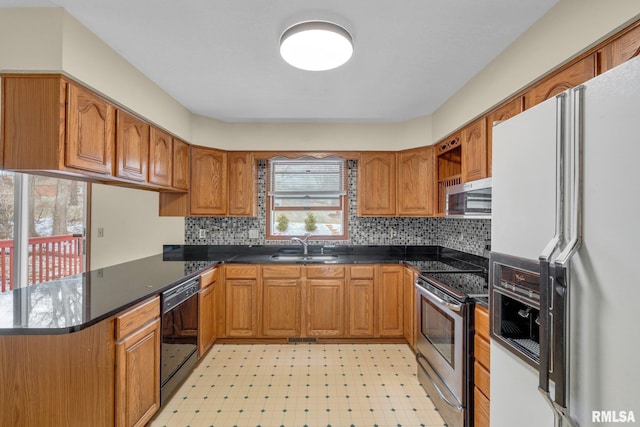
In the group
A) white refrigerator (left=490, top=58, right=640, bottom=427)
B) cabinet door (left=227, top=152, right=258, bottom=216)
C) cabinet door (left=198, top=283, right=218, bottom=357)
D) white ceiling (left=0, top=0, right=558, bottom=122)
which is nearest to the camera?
white refrigerator (left=490, top=58, right=640, bottom=427)

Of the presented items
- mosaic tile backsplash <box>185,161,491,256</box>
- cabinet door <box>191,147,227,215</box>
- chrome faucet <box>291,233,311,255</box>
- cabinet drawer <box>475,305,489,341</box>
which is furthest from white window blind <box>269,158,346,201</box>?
cabinet drawer <box>475,305,489,341</box>

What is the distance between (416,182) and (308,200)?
1298 mm

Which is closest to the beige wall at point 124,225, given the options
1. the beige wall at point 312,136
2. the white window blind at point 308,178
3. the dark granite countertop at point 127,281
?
the dark granite countertop at point 127,281

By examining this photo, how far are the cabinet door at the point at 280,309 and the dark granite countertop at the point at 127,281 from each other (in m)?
0.24

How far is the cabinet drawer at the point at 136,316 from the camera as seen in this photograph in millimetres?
1588

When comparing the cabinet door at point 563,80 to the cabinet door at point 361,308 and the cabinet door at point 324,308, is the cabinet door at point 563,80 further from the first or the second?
the cabinet door at point 324,308

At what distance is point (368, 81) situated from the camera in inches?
→ 94.9

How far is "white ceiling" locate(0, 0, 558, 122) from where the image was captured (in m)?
1.57

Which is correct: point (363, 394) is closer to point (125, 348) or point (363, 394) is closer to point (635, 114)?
point (125, 348)

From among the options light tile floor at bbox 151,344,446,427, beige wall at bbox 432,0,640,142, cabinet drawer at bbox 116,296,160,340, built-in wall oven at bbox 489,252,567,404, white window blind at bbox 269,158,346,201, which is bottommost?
light tile floor at bbox 151,344,446,427

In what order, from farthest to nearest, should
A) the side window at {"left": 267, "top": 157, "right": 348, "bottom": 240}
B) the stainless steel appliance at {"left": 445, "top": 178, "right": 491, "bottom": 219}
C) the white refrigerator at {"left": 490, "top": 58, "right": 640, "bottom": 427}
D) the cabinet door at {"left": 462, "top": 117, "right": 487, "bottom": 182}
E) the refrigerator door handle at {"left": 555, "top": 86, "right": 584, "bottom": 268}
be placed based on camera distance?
the side window at {"left": 267, "top": 157, "right": 348, "bottom": 240}, the cabinet door at {"left": 462, "top": 117, "right": 487, "bottom": 182}, the stainless steel appliance at {"left": 445, "top": 178, "right": 491, "bottom": 219}, the refrigerator door handle at {"left": 555, "top": 86, "right": 584, "bottom": 268}, the white refrigerator at {"left": 490, "top": 58, "right": 640, "bottom": 427}

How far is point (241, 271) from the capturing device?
311 centimetres

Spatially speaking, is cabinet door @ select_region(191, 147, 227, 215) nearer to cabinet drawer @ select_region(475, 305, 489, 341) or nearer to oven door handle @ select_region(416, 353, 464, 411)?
oven door handle @ select_region(416, 353, 464, 411)

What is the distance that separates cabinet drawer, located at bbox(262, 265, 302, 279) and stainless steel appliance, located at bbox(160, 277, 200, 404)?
717mm
